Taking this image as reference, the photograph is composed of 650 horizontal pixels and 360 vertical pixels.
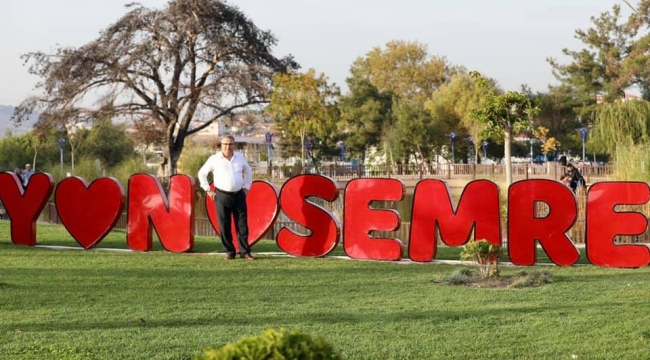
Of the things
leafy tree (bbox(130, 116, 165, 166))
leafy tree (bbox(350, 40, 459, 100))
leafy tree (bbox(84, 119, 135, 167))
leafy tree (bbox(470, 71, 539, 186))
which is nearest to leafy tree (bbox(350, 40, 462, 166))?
leafy tree (bbox(350, 40, 459, 100))

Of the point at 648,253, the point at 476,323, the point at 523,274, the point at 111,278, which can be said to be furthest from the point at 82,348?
the point at 648,253

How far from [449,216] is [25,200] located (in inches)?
280

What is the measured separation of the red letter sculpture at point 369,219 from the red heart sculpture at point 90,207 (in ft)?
11.9

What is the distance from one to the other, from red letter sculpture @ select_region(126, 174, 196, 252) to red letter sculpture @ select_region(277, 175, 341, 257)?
1453mm

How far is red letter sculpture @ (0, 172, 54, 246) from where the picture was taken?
545 inches

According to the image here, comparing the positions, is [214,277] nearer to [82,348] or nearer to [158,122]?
[82,348]

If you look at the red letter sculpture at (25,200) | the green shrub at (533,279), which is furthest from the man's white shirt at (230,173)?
the green shrub at (533,279)

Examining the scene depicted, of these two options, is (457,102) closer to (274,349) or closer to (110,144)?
(110,144)

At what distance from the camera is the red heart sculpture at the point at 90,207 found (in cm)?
1309

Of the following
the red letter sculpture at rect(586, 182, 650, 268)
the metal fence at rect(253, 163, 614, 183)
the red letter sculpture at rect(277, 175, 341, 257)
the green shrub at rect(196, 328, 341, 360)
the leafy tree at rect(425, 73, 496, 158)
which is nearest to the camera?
the green shrub at rect(196, 328, 341, 360)

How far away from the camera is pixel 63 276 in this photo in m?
9.92

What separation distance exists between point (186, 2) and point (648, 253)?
30231mm

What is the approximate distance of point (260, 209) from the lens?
40.7 ft

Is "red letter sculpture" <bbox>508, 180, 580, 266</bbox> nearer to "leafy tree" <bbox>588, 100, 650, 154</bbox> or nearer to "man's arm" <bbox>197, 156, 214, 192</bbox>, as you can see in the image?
"man's arm" <bbox>197, 156, 214, 192</bbox>
